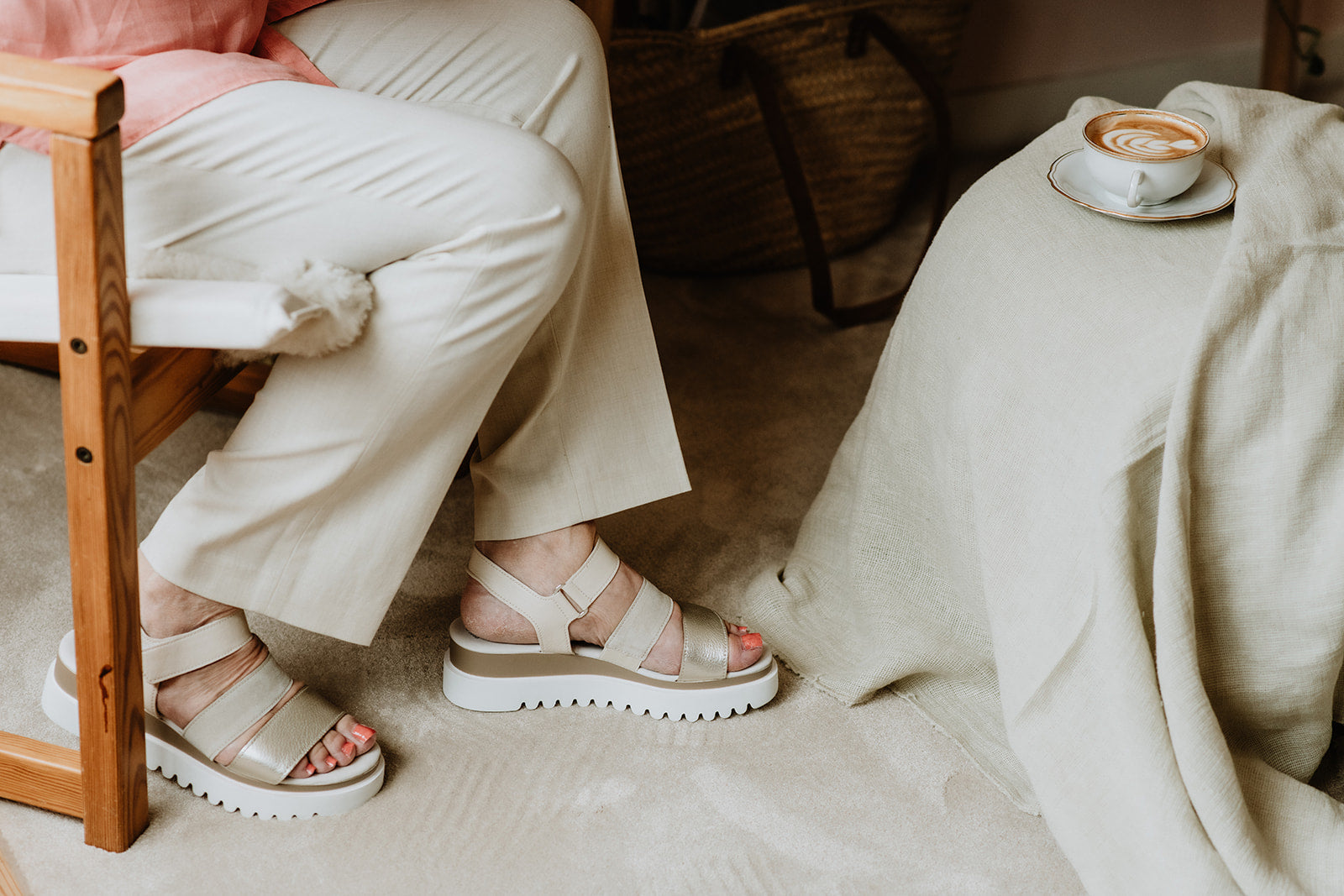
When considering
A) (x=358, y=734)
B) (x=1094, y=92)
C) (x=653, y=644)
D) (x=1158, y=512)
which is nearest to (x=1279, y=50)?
(x=1094, y=92)

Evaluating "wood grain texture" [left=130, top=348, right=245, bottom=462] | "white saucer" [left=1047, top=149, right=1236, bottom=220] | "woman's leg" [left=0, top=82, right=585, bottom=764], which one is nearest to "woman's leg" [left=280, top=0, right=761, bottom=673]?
"woman's leg" [left=0, top=82, right=585, bottom=764]

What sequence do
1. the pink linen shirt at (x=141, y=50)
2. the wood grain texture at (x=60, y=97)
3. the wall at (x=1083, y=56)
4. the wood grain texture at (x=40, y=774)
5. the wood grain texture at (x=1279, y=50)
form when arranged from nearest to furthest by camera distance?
1. the wood grain texture at (x=60, y=97)
2. the pink linen shirt at (x=141, y=50)
3. the wood grain texture at (x=40, y=774)
4. the wood grain texture at (x=1279, y=50)
5. the wall at (x=1083, y=56)

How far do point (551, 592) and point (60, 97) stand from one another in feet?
1.68

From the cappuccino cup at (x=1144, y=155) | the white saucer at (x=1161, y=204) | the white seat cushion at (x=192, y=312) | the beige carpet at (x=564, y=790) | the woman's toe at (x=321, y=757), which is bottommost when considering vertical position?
the beige carpet at (x=564, y=790)

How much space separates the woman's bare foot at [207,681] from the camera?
2.72ft

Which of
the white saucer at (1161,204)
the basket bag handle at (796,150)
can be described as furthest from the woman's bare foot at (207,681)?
the basket bag handle at (796,150)

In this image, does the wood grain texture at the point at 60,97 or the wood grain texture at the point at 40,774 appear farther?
the wood grain texture at the point at 40,774

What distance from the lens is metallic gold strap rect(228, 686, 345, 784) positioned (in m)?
0.85

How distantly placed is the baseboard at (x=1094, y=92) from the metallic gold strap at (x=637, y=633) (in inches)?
52.2

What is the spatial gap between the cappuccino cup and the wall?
113cm

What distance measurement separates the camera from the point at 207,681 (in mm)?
858

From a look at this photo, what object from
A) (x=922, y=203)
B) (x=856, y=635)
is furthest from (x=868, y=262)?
(x=856, y=635)

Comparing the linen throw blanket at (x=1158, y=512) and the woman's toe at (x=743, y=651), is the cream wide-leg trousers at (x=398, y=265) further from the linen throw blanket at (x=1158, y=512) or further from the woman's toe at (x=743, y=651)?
the linen throw blanket at (x=1158, y=512)

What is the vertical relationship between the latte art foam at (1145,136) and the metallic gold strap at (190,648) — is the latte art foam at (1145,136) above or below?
above
